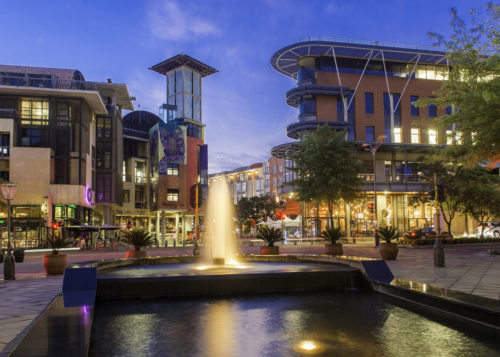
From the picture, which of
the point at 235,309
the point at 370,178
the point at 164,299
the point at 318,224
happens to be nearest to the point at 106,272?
the point at 164,299

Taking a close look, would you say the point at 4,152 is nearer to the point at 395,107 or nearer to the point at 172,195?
the point at 172,195

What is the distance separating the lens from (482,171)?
38500mm

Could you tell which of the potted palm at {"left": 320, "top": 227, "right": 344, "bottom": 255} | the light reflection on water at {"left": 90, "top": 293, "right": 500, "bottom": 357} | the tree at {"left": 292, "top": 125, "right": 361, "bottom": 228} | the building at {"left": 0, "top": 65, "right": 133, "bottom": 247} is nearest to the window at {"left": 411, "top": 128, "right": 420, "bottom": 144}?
the tree at {"left": 292, "top": 125, "right": 361, "bottom": 228}

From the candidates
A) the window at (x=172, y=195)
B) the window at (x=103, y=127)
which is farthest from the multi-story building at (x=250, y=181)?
the window at (x=103, y=127)

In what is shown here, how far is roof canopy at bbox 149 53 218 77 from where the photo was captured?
87.1 meters

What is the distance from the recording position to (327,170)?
38344 millimetres

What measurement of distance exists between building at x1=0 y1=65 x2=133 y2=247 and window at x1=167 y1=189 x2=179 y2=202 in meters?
18.0

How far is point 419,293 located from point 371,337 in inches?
92.3

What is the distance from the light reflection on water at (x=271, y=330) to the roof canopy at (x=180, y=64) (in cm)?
8179

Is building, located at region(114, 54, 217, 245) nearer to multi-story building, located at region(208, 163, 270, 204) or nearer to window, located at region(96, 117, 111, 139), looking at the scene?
window, located at region(96, 117, 111, 139)

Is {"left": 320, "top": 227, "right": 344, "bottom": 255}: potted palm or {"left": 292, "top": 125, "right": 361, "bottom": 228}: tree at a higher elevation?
{"left": 292, "top": 125, "right": 361, "bottom": 228}: tree

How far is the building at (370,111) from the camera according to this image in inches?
2427

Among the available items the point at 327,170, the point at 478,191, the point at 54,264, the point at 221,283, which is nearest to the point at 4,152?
the point at 327,170

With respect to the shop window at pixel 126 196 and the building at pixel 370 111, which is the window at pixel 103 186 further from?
the building at pixel 370 111
